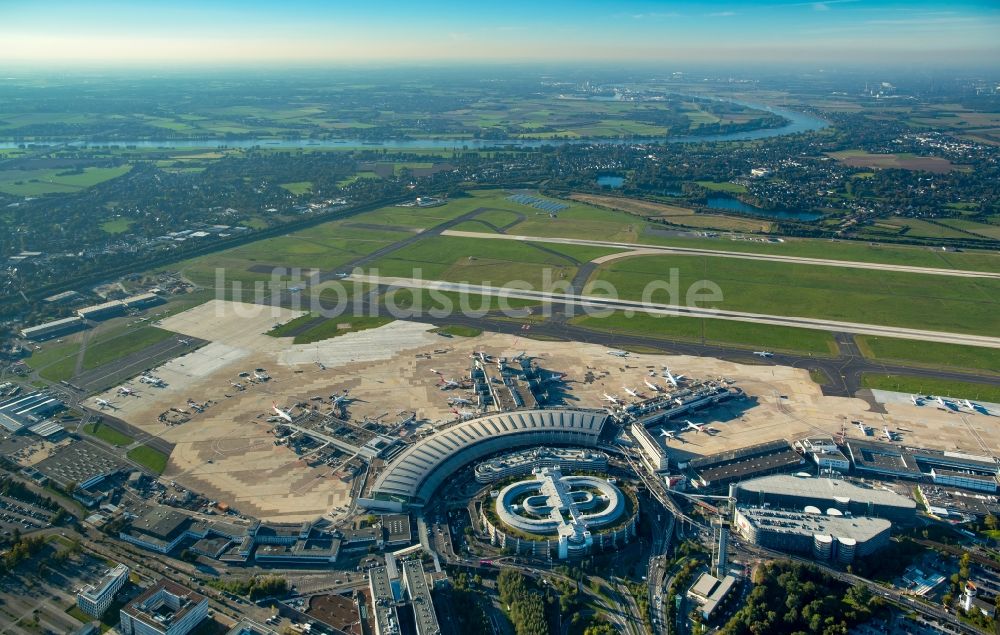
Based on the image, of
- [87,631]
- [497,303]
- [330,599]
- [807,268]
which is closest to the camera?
[87,631]

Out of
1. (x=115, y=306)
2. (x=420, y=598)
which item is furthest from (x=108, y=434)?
(x=420, y=598)

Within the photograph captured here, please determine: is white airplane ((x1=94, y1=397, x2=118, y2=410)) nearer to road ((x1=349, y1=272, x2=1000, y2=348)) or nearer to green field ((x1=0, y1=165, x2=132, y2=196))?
road ((x1=349, y1=272, x2=1000, y2=348))

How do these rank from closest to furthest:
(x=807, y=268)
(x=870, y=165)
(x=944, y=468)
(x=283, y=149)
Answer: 1. (x=944, y=468)
2. (x=807, y=268)
3. (x=870, y=165)
4. (x=283, y=149)

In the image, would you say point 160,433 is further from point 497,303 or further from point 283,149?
point 283,149

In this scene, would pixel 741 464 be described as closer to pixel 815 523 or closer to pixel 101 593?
pixel 815 523

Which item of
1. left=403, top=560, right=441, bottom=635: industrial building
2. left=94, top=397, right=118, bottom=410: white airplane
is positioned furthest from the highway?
left=403, top=560, right=441, bottom=635: industrial building

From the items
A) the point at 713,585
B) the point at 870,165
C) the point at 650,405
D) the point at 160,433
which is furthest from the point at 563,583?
the point at 870,165
